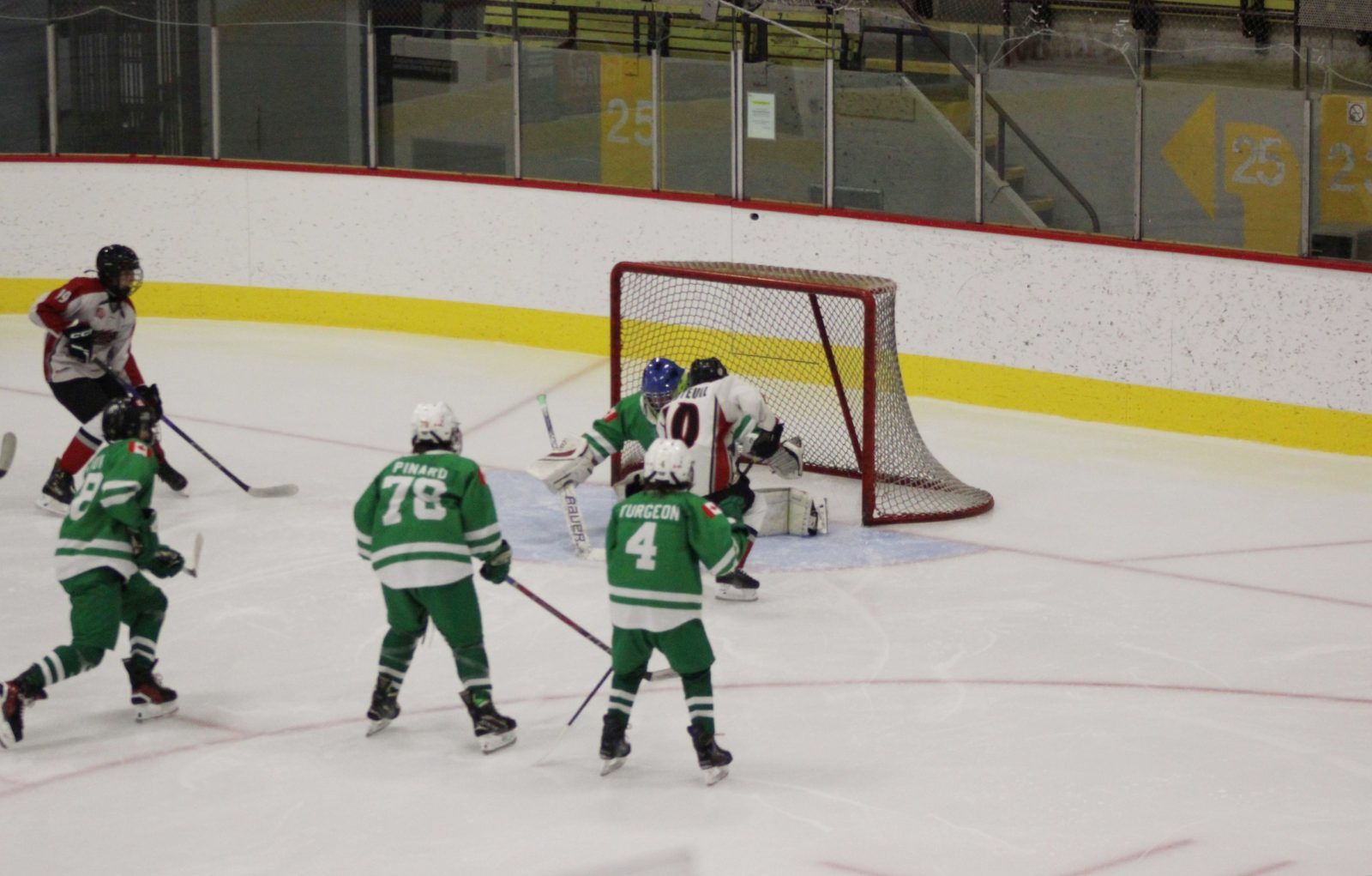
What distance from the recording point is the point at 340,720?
5820 mm

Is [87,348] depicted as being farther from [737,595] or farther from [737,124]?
[737,124]

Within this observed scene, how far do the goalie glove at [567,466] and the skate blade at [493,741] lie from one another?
5.19 feet

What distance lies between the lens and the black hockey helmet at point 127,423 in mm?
5707

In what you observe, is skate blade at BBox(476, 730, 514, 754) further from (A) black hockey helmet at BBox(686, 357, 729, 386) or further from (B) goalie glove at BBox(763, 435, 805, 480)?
(B) goalie glove at BBox(763, 435, 805, 480)

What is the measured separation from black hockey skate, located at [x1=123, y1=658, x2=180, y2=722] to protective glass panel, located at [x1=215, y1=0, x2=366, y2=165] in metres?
5.89

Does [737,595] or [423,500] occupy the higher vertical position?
[423,500]

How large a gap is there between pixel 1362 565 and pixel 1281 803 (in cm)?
229

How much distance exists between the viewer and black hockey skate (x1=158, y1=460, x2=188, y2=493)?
319 inches

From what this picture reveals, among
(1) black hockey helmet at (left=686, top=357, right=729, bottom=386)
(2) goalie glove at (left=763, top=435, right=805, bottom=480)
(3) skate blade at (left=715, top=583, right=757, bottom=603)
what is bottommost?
(3) skate blade at (left=715, top=583, right=757, bottom=603)

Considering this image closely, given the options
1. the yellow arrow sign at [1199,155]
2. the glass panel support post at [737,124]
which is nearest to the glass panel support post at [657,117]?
the glass panel support post at [737,124]

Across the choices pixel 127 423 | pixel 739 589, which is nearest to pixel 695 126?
pixel 739 589

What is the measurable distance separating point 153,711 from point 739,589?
2009 mm

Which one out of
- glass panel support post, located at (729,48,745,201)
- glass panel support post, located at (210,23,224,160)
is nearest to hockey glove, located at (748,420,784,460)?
glass panel support post, located at (729,48,745,201)

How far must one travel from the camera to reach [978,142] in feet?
30.9
